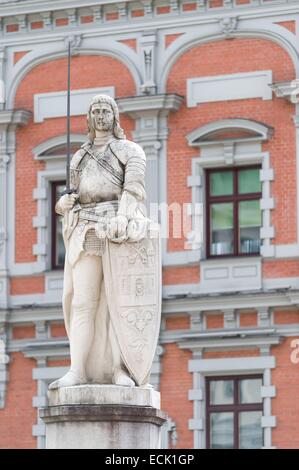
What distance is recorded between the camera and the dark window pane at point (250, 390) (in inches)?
1298

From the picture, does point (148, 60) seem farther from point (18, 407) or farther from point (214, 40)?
point (18, 407)

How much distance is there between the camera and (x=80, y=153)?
58.7 feet

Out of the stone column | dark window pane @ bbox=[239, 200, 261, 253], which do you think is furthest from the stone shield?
the stone column

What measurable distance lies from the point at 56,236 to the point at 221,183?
3064 millimetres

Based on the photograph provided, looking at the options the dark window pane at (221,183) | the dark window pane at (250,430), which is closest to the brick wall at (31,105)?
the dark window pane at (221,183)

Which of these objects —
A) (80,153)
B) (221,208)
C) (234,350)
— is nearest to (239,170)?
(221,208)

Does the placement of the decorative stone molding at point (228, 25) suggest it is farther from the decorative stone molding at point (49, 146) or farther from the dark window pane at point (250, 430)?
the dark window pane at point (250, 430)

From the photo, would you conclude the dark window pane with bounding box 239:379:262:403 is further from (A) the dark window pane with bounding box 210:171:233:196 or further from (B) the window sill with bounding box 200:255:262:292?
(A) the dark window pane with bounding box 210:171:233:196

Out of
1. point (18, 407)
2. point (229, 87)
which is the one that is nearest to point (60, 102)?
point (229, 87)

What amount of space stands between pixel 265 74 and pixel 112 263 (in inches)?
641

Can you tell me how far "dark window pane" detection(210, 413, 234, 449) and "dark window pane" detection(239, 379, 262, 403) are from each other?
394 millimetres

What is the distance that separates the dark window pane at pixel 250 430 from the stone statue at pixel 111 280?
15.7 metres

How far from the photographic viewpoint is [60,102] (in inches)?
1363

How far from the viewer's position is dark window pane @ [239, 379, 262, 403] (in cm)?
3297
